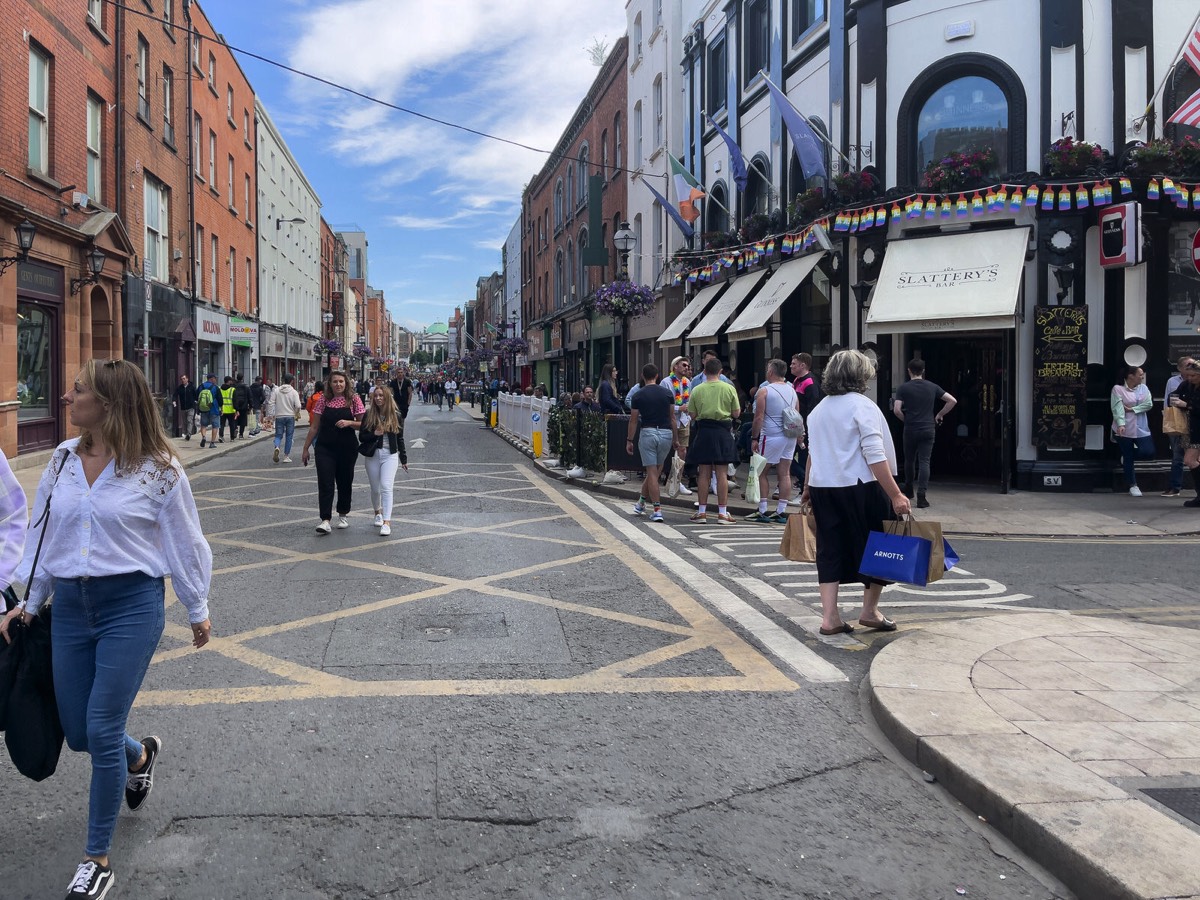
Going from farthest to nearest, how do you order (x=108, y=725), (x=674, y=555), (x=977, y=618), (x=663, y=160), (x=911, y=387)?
(x=663, y=160), (x=911, y=387), (x=674, y=555), (x=977, y=618), (x=108, y=725)

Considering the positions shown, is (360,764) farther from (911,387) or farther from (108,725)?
(911,387)

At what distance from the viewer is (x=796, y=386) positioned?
12.4 meters

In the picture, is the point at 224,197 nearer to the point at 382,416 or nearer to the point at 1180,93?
the point at 382,416

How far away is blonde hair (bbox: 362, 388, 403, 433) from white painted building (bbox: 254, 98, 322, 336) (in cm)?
3263

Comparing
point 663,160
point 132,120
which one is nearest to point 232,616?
point 132,120

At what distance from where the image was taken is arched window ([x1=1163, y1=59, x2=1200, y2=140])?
13.3 meters

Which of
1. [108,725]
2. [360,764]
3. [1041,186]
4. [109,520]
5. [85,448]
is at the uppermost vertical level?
[1041,186]

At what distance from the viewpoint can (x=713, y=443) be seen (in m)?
10.8

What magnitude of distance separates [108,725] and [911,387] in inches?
406

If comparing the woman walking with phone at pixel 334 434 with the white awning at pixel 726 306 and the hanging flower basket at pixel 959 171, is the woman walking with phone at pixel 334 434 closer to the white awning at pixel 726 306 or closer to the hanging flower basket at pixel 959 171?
the hanging flower basket at pixel 959 171

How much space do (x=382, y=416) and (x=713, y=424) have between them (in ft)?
11.6

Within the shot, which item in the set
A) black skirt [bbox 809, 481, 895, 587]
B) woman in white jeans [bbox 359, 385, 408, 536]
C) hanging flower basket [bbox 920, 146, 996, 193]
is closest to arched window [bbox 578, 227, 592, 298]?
hanging flower basket [bbox 920, 146, 996, 193]

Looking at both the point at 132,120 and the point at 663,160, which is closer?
the point at 132,120

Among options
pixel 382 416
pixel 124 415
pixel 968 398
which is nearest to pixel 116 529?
pixel 124 415
